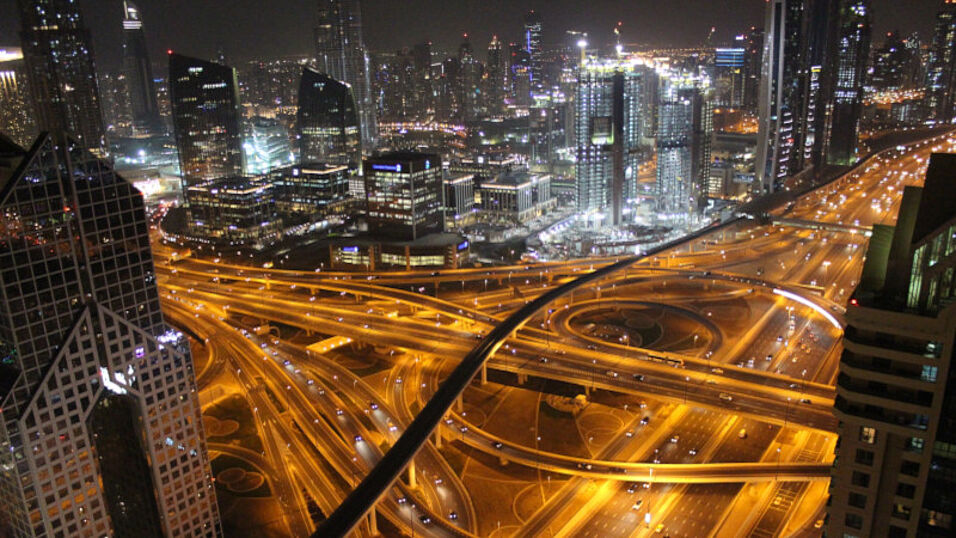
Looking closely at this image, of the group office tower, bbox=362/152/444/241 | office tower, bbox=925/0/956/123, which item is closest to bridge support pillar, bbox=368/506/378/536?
office tower, bbox=362/152/444/241

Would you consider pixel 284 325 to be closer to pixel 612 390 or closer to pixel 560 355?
pixel 560 355

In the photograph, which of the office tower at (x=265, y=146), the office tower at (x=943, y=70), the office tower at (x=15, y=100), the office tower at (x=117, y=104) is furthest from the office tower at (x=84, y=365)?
the office tower at (x=943, y=70)

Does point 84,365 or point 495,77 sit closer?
point 84,365

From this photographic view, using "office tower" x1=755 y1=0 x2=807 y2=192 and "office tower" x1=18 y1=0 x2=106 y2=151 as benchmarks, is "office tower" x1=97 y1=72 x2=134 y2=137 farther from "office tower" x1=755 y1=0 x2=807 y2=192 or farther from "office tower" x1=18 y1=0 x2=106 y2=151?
"office tower" x1=755 y1=0 x2=807 y2=192

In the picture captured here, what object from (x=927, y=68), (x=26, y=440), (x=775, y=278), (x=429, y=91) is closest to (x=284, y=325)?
(x=26, y=440)

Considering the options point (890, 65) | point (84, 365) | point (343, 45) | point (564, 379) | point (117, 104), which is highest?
point (343, 45)

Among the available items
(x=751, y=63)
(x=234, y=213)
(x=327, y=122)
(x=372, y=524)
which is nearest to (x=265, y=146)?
(x=327, y=122)

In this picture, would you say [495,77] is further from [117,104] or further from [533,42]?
[117,104]
